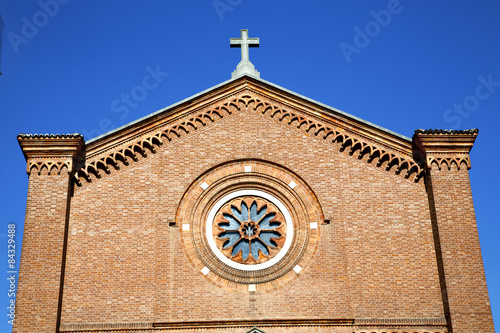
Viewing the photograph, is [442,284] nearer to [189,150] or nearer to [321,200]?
[321,200]

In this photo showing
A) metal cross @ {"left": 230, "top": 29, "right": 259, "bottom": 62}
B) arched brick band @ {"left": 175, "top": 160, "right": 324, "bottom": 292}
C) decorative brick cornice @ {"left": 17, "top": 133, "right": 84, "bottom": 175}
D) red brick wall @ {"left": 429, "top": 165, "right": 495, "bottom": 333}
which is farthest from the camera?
metal cross @ {"left": 230, "top": 29, "right": 259, "bottom": 62}

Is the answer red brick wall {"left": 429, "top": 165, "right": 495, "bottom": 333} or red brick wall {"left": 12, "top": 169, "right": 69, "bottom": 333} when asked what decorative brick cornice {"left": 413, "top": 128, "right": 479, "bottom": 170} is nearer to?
red brick wall {"left": 429, "top": 165, "right": 495, "bottom": 333}

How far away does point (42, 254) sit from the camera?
19.2 m

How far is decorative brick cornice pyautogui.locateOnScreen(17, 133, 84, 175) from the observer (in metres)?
20.3

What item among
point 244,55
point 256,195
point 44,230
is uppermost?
point 244,55

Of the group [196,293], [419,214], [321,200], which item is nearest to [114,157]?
[196,293]

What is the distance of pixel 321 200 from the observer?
20.8 m

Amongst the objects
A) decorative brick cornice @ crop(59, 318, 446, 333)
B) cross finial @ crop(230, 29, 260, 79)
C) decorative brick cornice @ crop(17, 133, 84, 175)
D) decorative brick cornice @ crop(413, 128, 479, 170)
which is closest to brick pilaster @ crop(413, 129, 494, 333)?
decorative brick cornice @ crop(413, 128, 479, 170)

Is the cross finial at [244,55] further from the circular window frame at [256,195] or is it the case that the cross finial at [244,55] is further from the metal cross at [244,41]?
the circular window frame at [256,195]

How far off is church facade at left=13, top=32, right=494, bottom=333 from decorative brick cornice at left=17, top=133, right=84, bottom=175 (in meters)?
0.03

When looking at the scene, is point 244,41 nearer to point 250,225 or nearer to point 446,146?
point 250,225

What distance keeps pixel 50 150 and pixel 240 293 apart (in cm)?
670

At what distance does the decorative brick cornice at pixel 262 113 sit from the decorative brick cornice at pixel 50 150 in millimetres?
579

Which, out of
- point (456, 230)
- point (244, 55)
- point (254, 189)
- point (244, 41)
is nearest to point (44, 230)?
point (254, 189)
